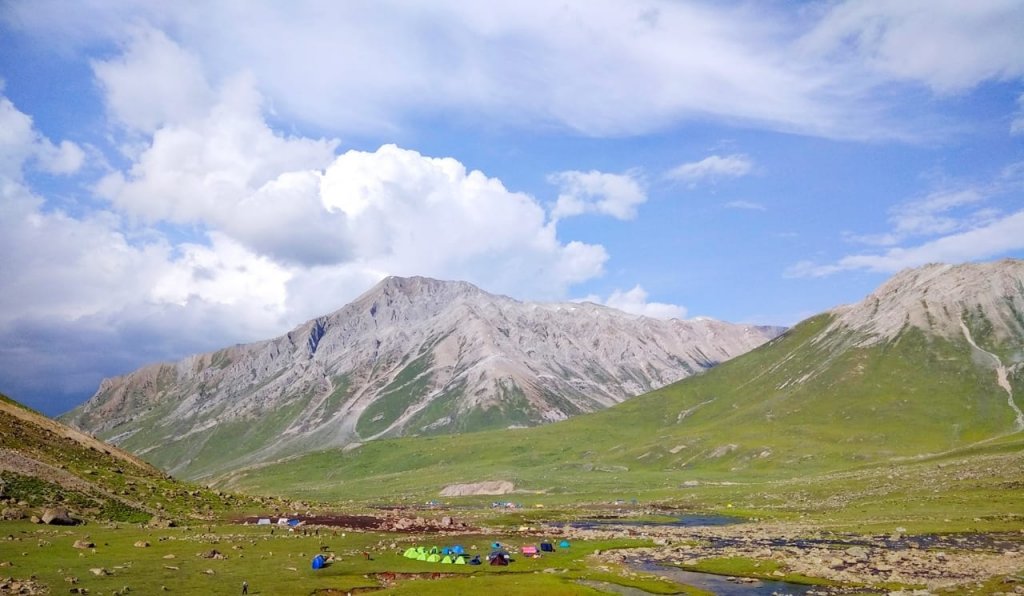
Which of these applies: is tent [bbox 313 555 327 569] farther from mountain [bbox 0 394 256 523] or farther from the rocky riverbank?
mountain [bbox 0 394 256 523]

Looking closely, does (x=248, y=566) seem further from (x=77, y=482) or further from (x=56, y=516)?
(x=77, y=482)

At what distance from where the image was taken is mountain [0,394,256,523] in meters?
74.9

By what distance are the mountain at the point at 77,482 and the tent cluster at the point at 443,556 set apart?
3385 cm

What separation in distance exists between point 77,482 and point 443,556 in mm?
46000

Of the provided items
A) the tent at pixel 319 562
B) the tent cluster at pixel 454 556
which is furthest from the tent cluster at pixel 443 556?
the tent at pixel 319 562

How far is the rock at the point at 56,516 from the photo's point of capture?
69375mm

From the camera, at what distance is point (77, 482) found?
268ft

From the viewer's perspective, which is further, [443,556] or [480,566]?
[443,556]

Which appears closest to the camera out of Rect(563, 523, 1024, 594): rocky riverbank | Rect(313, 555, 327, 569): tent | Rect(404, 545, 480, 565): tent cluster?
Rect(563, 523, 1024, 594): rocky riverbank

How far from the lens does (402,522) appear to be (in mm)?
103938

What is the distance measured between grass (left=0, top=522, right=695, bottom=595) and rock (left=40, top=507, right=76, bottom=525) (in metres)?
2.04

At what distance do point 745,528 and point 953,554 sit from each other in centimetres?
3299

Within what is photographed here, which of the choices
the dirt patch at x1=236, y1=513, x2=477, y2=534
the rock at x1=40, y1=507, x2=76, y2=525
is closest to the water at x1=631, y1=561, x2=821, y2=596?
the dirt patch at x1=236, y1=513, x2=477, y2=534

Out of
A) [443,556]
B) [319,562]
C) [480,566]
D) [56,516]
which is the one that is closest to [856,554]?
[480,566]
